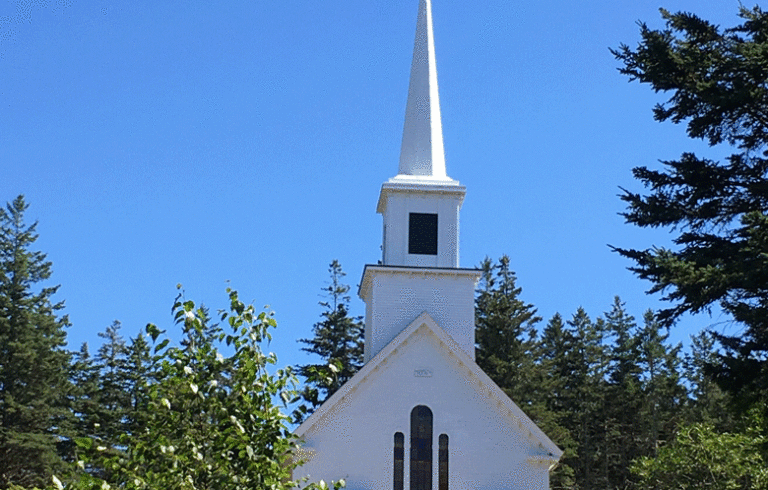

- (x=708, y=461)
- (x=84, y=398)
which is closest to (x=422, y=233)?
(x=708, y=461)

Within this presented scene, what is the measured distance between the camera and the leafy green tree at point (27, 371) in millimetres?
45531

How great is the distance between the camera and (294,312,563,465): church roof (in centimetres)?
3384

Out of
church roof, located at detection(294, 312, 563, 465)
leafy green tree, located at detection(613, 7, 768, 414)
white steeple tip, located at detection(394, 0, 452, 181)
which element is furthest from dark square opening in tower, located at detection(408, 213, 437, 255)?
leafy green tree, located at detection(613, 7, 768, 414)

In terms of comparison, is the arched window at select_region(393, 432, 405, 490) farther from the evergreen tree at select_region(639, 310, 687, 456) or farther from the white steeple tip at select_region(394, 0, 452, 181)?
the evergreen tree at select_region(639, 310, 687, 456)

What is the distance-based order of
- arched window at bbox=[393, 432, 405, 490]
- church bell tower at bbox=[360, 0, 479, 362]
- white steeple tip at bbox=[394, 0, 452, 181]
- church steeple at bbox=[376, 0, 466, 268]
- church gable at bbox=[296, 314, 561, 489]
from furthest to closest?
1. white steeple tip at bbox=[394, 0, 452, 181]
2. church steeple at bbox=[376, 0, 466, 268]
3. church bell tower at bbox=[360, 0, 479, 362]
4. arched window at bbox=[393, 432, 405, 490]
5. church gable at bbox=[296, 314, 561, 489]

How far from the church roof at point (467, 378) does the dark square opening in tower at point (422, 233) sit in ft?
9.96

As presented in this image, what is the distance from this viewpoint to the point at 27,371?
46.9 metres

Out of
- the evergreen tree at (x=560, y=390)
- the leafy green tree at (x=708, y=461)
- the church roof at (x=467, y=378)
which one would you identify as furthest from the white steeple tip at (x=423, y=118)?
the evergreen tree at (x=560, y=390)

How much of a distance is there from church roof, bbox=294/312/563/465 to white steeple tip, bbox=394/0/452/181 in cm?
554

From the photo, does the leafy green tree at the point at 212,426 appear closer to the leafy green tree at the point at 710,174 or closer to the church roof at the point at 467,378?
the leafy green tree at the point at 710,174

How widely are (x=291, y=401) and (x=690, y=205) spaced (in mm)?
9436

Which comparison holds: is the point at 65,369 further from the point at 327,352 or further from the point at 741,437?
the point at 741,437

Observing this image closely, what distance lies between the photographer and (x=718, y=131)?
20.2 metres

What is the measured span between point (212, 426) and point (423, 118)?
26.0 metres
